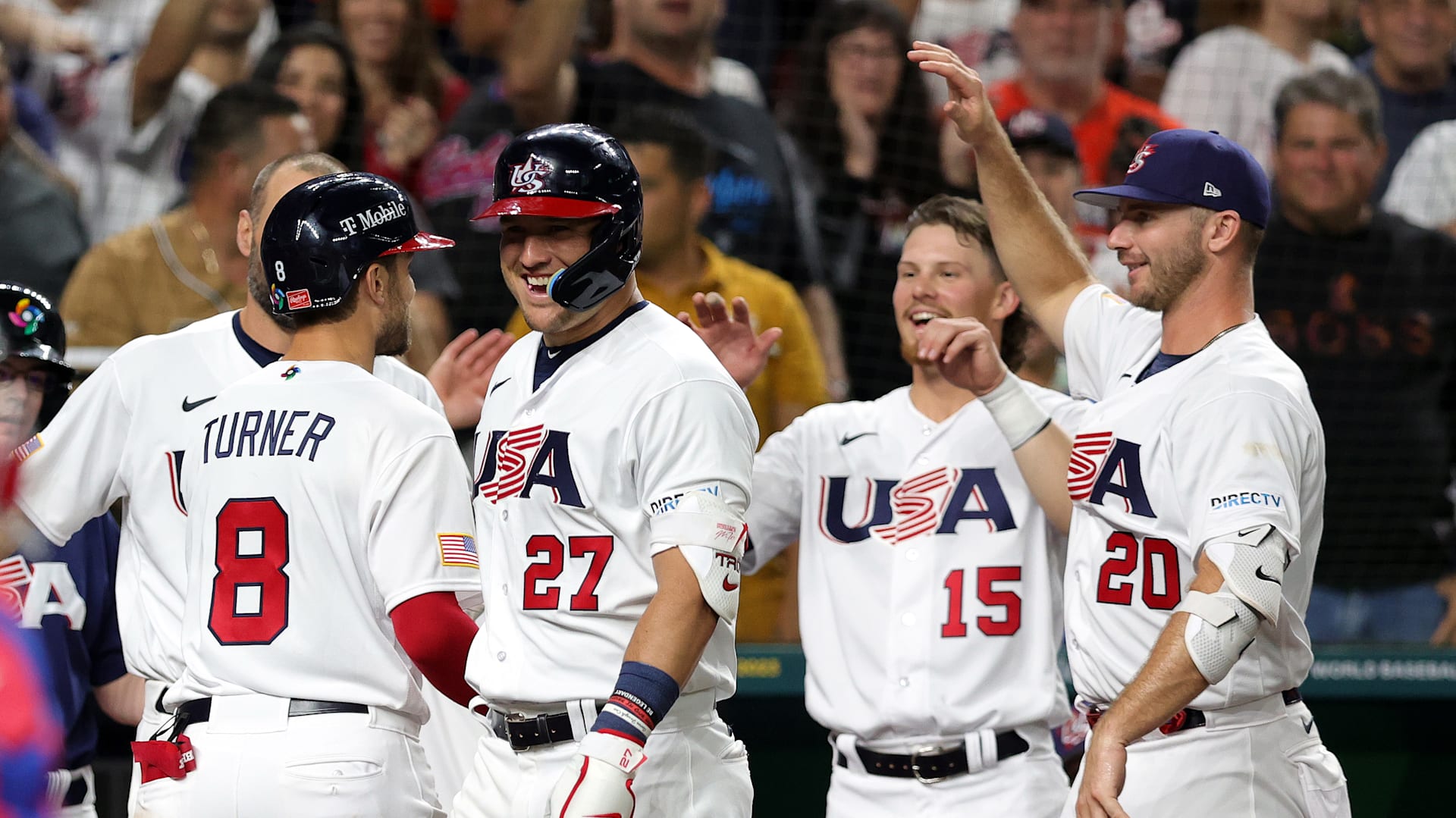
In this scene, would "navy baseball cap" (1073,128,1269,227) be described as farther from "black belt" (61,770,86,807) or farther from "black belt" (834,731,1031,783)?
"black belt" (61,770,86,807)

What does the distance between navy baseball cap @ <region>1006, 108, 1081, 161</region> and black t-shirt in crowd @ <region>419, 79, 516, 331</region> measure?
6.38 feet

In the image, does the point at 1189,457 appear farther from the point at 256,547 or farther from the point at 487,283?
the point at 487,283

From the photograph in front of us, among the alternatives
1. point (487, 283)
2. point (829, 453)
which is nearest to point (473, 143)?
point (487, 283)

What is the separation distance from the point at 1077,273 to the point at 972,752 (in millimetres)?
1141

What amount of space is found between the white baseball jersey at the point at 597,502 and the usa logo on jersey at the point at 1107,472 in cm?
75

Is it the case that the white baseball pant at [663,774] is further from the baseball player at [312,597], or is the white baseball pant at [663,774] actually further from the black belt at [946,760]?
the black belt at [946,760]

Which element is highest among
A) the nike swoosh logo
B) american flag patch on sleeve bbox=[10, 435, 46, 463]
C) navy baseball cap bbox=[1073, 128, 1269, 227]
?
navy baseball cap bbox=[1073, 128, 1269, 227]

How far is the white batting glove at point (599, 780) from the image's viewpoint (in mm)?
2492

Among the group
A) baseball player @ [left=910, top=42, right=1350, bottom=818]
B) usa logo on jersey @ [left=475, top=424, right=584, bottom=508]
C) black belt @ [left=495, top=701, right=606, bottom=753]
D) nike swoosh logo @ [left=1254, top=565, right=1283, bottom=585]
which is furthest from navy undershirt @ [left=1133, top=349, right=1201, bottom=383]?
black belt @ [left=495, top=701, right=606, bottom=753]

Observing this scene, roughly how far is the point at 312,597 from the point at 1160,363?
5.73 ft

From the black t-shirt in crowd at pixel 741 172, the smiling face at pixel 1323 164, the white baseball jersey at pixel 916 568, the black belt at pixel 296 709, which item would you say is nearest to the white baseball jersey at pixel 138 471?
A: the black belt at pixel 296 709

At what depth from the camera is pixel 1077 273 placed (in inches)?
150

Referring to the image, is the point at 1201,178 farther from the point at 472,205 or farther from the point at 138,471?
the point at 472,205

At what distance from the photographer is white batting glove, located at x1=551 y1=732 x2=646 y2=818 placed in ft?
8.18
